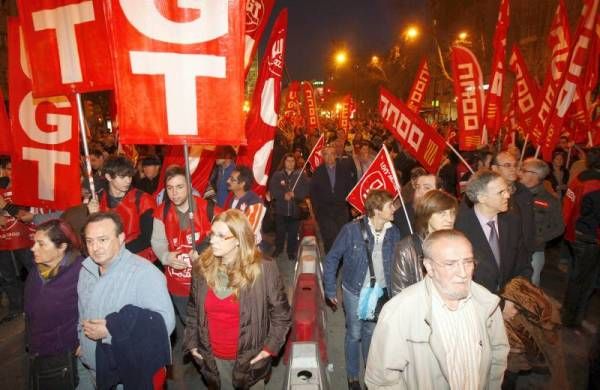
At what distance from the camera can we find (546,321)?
128 inches

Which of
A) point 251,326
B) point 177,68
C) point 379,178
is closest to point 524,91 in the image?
point 379,178

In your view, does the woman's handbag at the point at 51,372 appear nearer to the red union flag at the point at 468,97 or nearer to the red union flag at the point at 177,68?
the red union flag at the point at 177,68

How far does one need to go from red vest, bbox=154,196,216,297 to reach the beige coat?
2395 mm

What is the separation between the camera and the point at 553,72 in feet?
21.2

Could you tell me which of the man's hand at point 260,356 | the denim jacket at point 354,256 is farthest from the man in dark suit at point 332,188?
the man's hand at point 260,356

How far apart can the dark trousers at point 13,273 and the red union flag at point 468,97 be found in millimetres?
7674

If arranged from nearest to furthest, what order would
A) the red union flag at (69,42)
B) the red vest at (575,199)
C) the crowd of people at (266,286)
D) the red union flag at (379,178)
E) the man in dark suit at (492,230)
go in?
the crowd of people at (266,286), the man in dark suit at (492,230), the red union flag at (69,42), the red union flag at (379,178), the red vest at (575,199)

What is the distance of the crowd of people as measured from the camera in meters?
2.44

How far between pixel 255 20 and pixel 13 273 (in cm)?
542

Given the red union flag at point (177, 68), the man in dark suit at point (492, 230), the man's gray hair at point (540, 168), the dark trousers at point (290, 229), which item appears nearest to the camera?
the red union flag at point (177, 68)

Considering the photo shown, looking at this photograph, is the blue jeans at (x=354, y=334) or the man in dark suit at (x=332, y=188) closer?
the blue jeans at (x=354, y=334)

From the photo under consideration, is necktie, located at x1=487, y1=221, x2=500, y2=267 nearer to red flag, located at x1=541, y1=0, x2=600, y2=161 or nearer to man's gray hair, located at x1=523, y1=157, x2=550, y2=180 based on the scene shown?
man's gray hair, located at x1=523, y1=157, x2=550, y2=180

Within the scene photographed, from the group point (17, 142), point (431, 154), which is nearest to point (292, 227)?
point (431, 154)

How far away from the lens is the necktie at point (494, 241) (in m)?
3.70
